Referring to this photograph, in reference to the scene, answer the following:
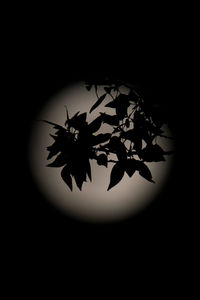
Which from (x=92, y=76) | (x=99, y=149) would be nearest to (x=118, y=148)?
(x=99, y=149)

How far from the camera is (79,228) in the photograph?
3.46 metres

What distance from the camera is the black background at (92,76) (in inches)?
51.1

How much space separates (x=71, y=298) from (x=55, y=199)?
114 cm

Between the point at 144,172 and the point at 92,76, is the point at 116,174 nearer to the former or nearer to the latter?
the point at 144,172

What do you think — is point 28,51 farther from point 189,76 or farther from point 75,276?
point 75,276

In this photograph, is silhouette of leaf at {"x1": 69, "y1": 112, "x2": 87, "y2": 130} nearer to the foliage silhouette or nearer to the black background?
the foliage silhouette

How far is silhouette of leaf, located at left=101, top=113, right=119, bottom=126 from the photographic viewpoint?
90cm

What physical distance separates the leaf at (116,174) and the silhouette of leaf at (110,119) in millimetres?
148

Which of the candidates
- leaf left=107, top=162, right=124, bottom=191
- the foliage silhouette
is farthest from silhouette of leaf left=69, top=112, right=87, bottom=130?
leaf left=107, top=162, right=124, bottom=191

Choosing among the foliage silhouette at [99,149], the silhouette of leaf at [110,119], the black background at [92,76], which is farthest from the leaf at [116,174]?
the black background at [92,76]

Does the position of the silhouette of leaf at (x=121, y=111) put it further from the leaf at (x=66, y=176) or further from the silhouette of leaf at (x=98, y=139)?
the leaf at (x=66, y=176)

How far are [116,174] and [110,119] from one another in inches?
7.7

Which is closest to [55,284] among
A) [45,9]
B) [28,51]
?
[28,51]

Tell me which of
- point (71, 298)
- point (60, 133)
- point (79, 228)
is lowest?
point (71, 298)
